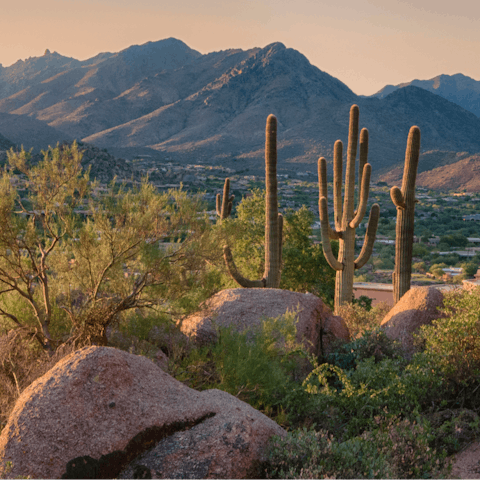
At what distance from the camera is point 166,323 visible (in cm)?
779

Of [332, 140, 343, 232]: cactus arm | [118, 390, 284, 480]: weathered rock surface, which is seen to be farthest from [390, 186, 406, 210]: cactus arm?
[118, 390, 284, 480]: weathered rock surface

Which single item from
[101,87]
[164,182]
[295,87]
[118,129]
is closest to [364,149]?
[164,182]

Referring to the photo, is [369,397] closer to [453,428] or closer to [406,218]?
[453,428]

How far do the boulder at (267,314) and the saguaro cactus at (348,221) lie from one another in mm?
4334

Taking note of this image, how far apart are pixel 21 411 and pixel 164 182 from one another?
6829cm

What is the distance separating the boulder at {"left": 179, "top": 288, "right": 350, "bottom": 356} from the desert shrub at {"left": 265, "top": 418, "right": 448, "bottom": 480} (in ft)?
11.0

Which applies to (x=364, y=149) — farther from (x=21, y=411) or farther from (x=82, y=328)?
(x=21, y=411)

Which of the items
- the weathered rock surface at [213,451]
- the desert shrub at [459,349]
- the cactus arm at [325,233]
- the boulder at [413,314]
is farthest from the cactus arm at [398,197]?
the weathered rock surface at [213,451]

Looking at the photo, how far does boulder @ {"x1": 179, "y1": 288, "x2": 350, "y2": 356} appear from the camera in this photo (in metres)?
8.33

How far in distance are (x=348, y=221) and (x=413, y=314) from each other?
210 inches

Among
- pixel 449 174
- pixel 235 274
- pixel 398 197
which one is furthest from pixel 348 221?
pixel 449 174

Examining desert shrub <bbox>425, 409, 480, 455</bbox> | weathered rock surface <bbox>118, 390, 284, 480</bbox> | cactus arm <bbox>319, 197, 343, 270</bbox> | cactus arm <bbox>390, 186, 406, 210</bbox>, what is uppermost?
cactus arm <bbox>390, 186, 406, 210</bbox>

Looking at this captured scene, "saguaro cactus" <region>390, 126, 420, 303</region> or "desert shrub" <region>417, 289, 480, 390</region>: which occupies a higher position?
"saguaro cactus" <region>390, 126, 420, 303</region>

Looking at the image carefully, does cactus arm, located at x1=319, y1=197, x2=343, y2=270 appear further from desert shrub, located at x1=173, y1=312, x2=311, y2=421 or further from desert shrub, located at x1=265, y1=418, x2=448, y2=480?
desert shrub, located at x1=265, y1=418, x2=448, y2=480
